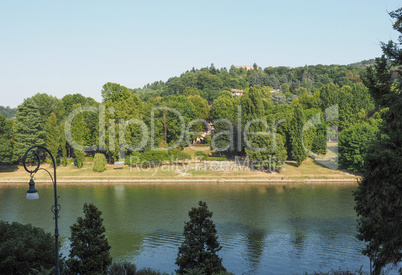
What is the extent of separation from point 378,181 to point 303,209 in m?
19.4

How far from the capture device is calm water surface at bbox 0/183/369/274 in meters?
21.4

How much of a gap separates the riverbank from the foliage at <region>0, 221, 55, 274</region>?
2956cm

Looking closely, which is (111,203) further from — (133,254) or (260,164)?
(260,164)

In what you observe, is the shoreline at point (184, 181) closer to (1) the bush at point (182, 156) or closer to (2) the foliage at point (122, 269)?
(1) the bush at point (182, 156)

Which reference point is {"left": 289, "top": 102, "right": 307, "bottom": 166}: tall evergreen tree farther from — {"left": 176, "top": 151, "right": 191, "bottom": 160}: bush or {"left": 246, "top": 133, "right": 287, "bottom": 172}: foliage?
{"left": 176, "top": 151, "right": 191, "bottom": 160}: bush

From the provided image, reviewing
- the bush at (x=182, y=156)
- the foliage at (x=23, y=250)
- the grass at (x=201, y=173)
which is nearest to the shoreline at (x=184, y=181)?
the grass at (x=201, y=173)

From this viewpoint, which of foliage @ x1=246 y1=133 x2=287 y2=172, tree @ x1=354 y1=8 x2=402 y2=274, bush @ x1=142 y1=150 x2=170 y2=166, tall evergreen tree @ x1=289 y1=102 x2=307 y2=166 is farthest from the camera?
bush @ x1=142 y1=150 x2=170 y2=166

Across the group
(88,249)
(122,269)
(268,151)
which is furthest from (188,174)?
(88,249)

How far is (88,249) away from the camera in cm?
1570

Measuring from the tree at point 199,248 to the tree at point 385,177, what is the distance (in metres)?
6.06

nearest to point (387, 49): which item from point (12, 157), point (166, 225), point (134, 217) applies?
point (166, 225)

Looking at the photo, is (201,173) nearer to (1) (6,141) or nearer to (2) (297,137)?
(2) (297,137)

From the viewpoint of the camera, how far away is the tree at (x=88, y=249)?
15.4 metres

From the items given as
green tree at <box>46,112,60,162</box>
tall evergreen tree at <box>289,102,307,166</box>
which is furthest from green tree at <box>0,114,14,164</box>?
tall evergreen tree at <box>289,102,307,166</box>
